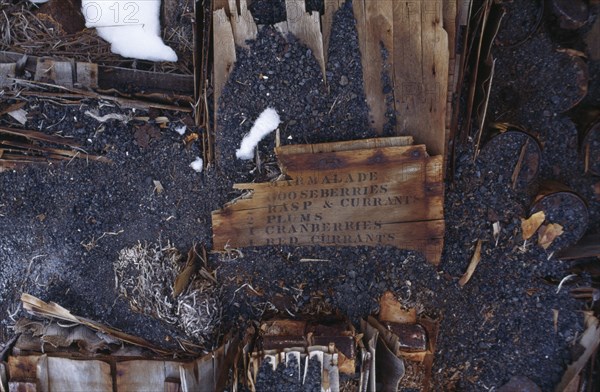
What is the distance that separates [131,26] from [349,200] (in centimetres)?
163

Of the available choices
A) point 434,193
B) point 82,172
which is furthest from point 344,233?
point 82,172

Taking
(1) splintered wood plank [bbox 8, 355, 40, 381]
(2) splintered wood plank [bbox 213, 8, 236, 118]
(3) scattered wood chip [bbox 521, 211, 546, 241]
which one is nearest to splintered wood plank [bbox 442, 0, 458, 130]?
(3) scattered wood chip [bbox 521, 211, 546, 241]

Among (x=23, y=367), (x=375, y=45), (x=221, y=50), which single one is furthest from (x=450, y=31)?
(x=23, y=367)

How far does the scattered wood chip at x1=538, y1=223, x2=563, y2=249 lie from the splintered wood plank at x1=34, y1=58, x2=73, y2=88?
2.83 metres

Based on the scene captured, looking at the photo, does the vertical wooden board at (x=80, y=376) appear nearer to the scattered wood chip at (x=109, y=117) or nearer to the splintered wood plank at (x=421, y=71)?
the scattered wood chip at (x=109, y=117)

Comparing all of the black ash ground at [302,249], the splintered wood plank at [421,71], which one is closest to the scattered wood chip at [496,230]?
the black ash ground at [302,249]

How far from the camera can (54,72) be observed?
2768 millimetres

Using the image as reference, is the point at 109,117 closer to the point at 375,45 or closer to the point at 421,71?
the point at 375,45

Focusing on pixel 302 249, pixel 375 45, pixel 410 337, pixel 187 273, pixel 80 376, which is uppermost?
pixel 375 45

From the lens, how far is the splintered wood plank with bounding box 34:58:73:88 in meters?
2.75

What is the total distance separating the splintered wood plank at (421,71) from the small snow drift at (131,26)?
1309 millimetres

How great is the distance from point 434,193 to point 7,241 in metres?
2.57

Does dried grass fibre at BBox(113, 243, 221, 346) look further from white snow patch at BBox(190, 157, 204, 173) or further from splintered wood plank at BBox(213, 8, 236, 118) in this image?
splintered wood plank at BBox(213, 8, 236, 118)

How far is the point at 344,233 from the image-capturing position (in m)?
2.57
